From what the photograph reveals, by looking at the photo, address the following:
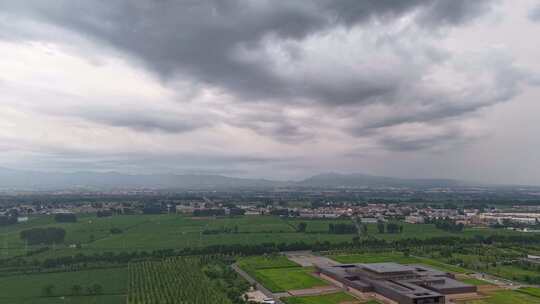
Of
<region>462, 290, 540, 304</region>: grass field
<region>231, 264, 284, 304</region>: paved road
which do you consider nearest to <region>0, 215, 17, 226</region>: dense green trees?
<region>231, 264, 284, 304</region>: paved road

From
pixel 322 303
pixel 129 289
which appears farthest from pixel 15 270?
pixel 322 303

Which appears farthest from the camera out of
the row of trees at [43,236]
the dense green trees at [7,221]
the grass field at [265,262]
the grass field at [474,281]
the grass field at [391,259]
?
the dense green trees at [7,221]

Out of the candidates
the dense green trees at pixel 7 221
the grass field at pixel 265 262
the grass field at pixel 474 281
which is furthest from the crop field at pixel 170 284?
the dense green trees at pixel 7 221

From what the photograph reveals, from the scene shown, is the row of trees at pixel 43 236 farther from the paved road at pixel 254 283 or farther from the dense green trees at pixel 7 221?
the paved road at pixel 254 283

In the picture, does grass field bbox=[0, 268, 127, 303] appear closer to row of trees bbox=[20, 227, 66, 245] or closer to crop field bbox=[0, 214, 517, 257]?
crop field bbox=[0, 214, 517, 257]

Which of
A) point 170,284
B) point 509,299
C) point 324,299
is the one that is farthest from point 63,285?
point 509,299
